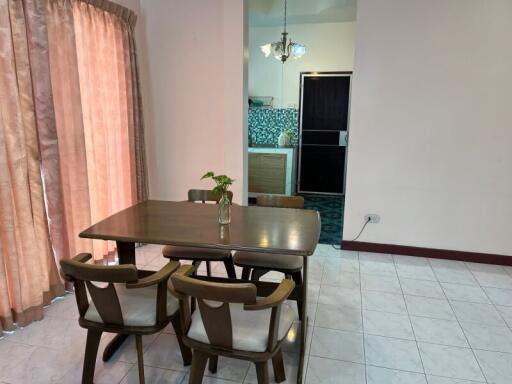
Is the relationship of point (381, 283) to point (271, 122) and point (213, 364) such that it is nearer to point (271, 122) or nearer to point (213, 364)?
point (213, 364)

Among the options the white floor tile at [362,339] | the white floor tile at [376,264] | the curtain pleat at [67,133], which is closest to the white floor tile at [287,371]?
the white floor tile at [362,339]

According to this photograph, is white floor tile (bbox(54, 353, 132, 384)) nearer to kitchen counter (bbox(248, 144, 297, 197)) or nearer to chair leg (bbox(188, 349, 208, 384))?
chair leg (bbox(188, 349, 208, 384))

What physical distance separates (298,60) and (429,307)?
4410 mm

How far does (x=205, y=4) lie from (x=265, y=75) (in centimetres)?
267

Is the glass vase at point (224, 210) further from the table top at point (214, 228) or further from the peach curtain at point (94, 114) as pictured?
the peach curtain at point (94, 114)

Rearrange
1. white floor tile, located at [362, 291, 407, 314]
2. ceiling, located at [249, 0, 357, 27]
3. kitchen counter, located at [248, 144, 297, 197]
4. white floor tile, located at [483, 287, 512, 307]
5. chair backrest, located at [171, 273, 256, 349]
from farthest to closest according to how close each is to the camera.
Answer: kitchen counter, located at [248, 144, 297, 197], ceiling, located at [249, 0, 357, 27], white floor tile, located at [483, 287, 512, 307], white floor tile, located at [362, 291, 407, 314], chair backrest, located at [171, 273, 256, 349]

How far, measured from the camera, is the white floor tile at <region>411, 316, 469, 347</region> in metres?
2.30

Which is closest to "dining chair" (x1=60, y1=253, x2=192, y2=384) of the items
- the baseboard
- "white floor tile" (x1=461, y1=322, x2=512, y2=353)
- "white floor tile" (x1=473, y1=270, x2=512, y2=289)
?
"white floor tile" (x1=461, y1=322, x2=512, y2=353)

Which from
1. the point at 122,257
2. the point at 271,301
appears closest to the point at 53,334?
the point at 122,257

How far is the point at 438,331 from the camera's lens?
7.89 ft

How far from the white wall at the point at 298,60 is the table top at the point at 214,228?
407 centimetres

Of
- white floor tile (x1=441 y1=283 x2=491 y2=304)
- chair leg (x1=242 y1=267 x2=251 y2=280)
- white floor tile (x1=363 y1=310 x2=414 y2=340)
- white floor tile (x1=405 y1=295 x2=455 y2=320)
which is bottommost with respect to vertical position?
white floor tile (x1=363 y1=310 x2=414 y2=340)

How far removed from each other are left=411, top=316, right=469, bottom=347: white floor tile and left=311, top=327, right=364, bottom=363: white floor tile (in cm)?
40

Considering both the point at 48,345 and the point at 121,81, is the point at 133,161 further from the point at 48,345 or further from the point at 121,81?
the point at 48,345
